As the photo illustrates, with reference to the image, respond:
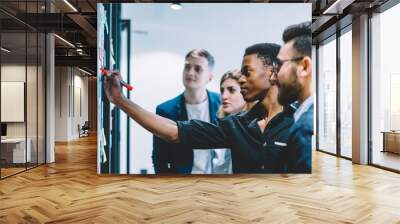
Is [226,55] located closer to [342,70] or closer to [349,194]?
[349,194]

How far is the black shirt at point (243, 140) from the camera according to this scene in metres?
6.33

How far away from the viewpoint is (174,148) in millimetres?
6344

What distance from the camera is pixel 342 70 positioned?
31.2 feet

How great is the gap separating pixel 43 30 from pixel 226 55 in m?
4.23

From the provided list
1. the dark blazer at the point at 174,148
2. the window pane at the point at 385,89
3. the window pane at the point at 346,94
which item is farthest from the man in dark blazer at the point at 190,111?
the window pane at the point at 346,94

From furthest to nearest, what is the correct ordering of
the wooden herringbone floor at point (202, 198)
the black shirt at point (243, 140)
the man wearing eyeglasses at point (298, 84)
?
1. the black shirt at point (243, 140)
2. the man wearing eyeglasses at point (298, 84)
3. the wooden herringbone floor at point (202, 198)

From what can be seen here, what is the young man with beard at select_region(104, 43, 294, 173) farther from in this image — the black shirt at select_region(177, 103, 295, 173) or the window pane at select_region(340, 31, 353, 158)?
the window pane at select_region(340, 31, 353, 158)

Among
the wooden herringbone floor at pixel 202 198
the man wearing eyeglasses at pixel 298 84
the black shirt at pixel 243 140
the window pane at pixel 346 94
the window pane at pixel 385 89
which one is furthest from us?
the window pane at pixel 346 94

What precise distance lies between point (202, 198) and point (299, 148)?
7.54ft

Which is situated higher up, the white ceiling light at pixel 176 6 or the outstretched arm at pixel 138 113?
the white ceiling light at pixel 176 6

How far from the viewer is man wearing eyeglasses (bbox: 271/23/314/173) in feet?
20.4

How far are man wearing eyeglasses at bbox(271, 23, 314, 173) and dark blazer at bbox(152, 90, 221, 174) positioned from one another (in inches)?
44.2

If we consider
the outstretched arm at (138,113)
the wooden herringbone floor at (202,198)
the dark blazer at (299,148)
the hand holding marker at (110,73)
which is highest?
the hand holding marker at (110,73)

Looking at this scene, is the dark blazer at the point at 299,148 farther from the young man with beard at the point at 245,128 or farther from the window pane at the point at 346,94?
the window pane at the point at 346,94
